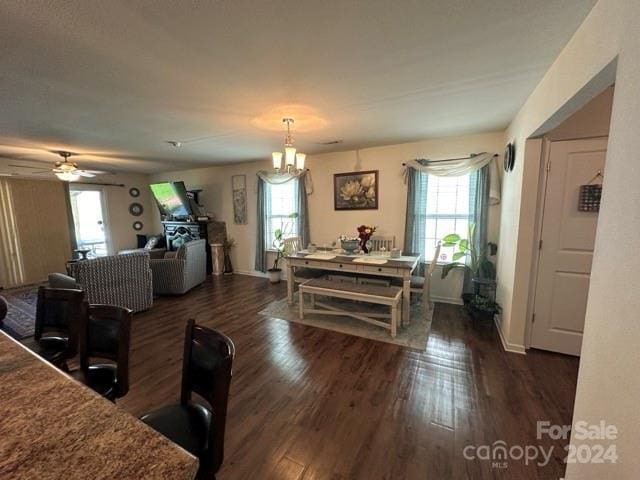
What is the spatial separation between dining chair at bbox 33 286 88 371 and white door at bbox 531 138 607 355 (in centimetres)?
362

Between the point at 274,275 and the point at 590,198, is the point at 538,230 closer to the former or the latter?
→ the point at 590,198

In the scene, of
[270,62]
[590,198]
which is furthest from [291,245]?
[590,198]

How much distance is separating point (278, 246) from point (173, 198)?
8.41 ft

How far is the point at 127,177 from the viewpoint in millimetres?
6520

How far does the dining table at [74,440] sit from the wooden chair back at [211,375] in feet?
0.88

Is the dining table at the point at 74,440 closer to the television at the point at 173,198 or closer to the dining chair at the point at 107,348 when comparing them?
the dining chair at the point at 107,348

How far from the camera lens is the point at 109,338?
135 cm

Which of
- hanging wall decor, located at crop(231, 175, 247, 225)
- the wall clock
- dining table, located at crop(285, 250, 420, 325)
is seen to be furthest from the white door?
hanging wall decor, located at crop(231, 175, 247, 225)

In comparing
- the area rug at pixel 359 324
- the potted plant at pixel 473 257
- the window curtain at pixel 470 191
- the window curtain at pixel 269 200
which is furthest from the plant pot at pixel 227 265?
the potted plant at pixel 473 257

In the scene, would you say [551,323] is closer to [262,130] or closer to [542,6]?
[542,6]

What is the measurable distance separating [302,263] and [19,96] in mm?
3051

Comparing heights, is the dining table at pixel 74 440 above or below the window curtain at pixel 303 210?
below

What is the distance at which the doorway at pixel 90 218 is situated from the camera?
5715mm

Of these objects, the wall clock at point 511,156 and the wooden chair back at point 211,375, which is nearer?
the wooden chair back at point 211,375
